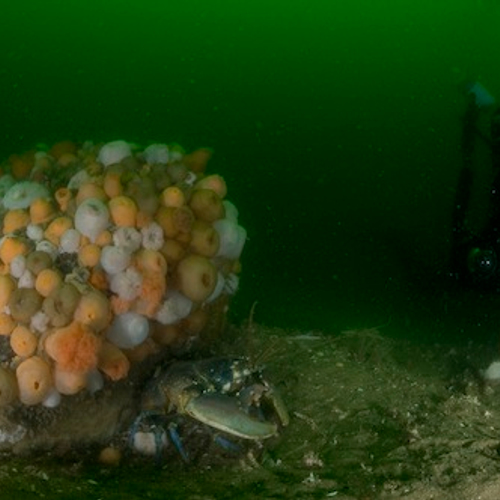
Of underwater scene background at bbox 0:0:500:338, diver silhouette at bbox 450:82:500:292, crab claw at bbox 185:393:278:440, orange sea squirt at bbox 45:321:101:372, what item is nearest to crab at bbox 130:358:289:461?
crab claw at bbox 185:393:278:440

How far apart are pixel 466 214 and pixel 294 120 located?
6186cm

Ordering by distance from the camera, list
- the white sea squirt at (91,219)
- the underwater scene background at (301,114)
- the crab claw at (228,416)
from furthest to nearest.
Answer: the underwater scene background at (301,114)
the white sea squirt at (91,219)
the crab claw at (228,416)

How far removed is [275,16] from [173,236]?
103 metres

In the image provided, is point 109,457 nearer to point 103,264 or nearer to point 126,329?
point 126,329

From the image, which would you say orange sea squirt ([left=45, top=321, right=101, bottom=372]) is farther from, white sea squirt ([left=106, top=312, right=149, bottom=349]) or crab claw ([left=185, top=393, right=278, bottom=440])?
crab claw ([left=185, top=393, right=278, bottom=440])

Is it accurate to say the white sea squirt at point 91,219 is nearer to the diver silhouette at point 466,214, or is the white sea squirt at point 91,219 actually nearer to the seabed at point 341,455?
the seabed at point 341,455

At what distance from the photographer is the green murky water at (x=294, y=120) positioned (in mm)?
14719

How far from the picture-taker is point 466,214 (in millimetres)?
10602

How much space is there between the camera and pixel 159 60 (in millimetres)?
101375

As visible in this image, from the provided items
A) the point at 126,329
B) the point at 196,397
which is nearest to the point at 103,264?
the point at 126,329

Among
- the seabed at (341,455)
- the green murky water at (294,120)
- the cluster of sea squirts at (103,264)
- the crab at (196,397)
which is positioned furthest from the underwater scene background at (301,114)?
the crab at (196,397)

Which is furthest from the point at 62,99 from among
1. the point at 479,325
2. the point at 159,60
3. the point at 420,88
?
the point at 479,325

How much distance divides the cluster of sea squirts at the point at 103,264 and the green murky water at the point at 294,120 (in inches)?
28.2

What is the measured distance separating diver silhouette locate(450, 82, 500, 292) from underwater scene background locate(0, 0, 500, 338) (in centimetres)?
75
